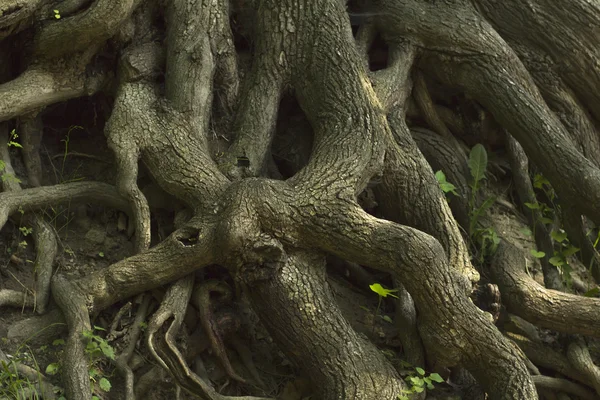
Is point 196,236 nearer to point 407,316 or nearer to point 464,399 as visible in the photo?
point 407,316

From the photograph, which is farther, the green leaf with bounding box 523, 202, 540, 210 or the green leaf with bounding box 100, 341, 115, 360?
the green leaf with bounding box 523, 202, 540, 210

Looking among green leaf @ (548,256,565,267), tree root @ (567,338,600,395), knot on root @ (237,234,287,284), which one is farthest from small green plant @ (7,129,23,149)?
tree root @ (567,338,600,395)

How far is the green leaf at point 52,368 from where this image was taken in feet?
14.6

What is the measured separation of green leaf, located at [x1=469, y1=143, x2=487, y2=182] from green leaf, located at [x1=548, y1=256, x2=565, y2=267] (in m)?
0.69

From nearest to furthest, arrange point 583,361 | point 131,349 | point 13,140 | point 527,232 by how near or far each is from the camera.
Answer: point 131,349, point 583,361, point 13,140, point 527,232

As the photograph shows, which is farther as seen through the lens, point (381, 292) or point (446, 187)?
point (446, 187)

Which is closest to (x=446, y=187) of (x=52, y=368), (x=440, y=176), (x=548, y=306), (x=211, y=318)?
(x=440, y=176)

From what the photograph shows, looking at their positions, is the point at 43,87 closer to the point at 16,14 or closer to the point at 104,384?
the point at 16,14

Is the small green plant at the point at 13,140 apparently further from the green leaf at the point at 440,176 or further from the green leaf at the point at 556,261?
the green leaf at the point at 556,261

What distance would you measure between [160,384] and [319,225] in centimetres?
115

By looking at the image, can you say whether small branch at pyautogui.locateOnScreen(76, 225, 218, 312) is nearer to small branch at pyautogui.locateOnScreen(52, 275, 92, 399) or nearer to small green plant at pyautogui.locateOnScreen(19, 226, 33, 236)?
small branch at pyautogui.locateOnScreen(52, 275, 92, 399)

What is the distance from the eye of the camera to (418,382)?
4.70 m

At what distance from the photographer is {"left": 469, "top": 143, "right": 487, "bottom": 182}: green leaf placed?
5941 millimetres

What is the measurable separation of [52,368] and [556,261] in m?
3.06
